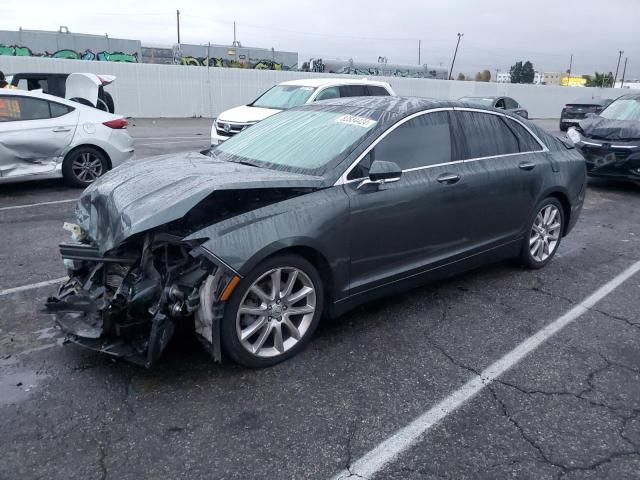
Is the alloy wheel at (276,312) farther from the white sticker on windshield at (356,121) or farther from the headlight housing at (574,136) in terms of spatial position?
the headlight housing at (574,136)

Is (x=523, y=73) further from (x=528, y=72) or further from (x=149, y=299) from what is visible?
(x=149, y=299)

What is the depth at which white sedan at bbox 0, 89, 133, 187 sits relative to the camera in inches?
296

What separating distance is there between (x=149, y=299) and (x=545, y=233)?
156 inches

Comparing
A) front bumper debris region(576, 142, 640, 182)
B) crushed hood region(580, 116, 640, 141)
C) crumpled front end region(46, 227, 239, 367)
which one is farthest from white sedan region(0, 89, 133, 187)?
crushed hood region(580, 116, 640, 141)

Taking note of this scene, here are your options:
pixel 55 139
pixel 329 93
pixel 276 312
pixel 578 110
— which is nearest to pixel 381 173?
pixel 276 312

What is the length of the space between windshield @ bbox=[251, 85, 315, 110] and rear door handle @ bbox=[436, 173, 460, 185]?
7.13 meters

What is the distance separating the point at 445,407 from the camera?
312 cm

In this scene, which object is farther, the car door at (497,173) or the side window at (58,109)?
the side window at (58,109)

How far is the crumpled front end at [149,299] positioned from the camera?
3102 millimetres

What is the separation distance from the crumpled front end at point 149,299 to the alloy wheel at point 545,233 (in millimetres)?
3391

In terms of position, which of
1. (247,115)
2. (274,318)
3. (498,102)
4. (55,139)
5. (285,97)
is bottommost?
(274,318)

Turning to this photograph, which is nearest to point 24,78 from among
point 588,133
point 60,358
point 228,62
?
point 60,358

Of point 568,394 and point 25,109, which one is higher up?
point 25,109

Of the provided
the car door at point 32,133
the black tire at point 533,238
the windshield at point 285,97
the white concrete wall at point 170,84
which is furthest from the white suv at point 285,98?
the white concrete wall at point 170,84
